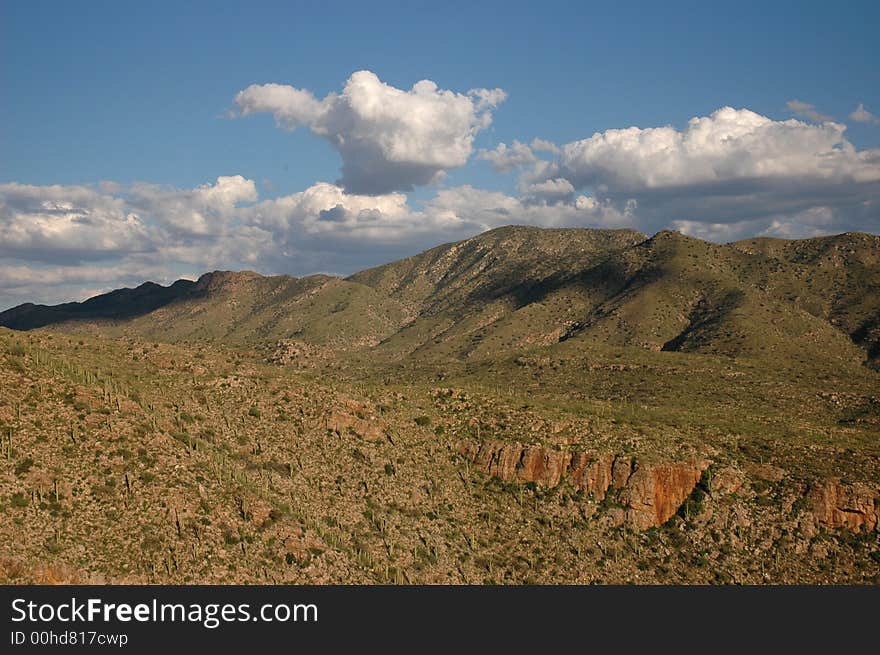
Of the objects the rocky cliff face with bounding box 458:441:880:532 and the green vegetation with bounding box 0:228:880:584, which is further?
the rocky cliff face with bounding box 458:441:880:532

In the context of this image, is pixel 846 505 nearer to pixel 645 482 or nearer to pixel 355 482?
pixel 645 482

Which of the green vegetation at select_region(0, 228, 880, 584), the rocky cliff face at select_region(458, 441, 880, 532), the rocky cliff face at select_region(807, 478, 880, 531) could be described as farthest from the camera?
the rocky cliff face at select_region(458, 441, 880, 532)

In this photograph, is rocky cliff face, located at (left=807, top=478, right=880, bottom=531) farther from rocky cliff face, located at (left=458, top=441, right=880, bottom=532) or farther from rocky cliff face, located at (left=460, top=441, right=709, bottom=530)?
rocky cliff face, located at (left=460, top=441, right=709, bottom=530)

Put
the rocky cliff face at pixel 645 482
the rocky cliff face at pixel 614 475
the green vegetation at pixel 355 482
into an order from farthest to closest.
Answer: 1. the rocky cliff face at pixel 614 475
2. the rocky cliff face at pixel 645 482
3. the green vegetation at pixel 355 482

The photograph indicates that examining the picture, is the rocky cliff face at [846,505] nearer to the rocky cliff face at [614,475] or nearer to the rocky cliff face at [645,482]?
the rocky cliff face at [645,482]

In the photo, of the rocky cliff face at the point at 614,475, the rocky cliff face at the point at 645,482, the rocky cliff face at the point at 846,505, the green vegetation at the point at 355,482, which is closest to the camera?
the green vegetation at the point at 355,482

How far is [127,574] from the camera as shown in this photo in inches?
1522

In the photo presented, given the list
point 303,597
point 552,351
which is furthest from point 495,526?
point 552,351

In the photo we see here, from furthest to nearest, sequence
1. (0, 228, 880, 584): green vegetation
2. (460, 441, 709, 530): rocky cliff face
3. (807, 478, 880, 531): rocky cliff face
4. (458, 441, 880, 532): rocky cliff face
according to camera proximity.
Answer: (460, 441, 709, 530): rocky cliff face, (458, 441, 880, 532): rocky cliff face, (807, 478, 880, 531): rocky cliff face, (0, 228, 880, 584): green vegetation

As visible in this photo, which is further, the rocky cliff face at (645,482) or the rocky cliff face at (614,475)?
the rocky cliff face at (614,475)

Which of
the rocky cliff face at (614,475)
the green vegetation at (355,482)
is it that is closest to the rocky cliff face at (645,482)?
the rocky cliff face at (614,475)

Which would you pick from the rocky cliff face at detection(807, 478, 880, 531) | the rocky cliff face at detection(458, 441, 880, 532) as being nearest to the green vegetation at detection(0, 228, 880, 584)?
the rocky cliff face at detection(458, 441, 880, 532)

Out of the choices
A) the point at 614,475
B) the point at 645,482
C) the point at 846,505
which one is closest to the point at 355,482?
the point at 614,475

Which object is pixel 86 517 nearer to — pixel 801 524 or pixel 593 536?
pixel 593 536
